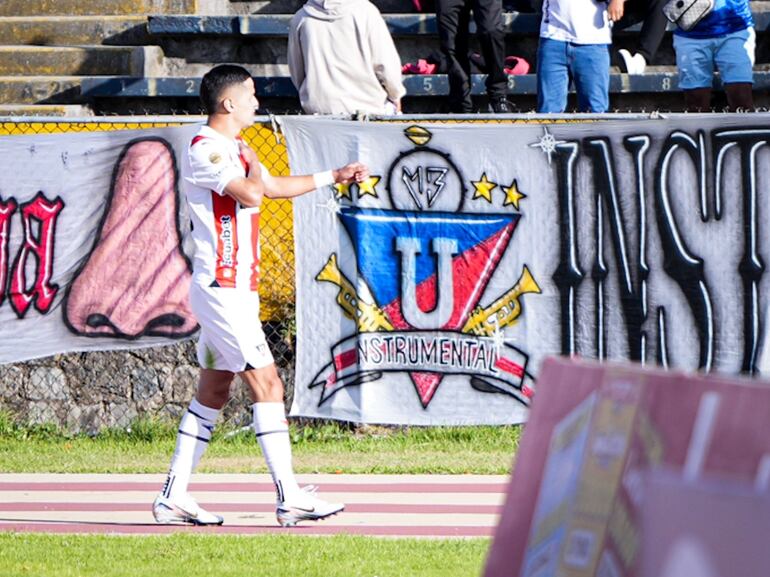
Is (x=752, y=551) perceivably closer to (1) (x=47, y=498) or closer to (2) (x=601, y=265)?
(1) (x=47, y=498)

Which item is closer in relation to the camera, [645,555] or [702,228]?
[645,555]

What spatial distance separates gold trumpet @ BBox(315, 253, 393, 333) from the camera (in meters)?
10.2

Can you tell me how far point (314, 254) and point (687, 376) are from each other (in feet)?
24.1

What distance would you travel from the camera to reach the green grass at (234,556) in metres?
6.38

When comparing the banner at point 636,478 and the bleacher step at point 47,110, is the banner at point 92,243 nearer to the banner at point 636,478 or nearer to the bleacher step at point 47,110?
the bleacher step at point 47,110

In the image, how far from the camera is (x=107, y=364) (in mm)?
10812

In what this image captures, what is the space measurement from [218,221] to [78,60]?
396 inches

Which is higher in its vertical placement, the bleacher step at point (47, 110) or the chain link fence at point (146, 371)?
the bleacher step at point (47, 110)

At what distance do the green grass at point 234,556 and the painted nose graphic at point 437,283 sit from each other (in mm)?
3157

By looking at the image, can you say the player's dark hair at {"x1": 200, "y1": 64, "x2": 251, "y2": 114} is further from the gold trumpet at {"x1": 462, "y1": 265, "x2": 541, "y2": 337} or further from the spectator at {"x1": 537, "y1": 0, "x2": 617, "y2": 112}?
the spectator at {"x1": 537, "y1": 0, "x2": 617, "y2": 112}

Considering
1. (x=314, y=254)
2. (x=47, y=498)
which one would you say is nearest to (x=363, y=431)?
(x=314, y=254)

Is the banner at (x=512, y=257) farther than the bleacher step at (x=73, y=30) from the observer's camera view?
No

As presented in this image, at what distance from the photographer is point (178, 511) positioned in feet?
25.1

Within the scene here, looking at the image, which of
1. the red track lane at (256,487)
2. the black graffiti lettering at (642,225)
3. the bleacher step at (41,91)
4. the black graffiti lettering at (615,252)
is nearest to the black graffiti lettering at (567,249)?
the black graffiti lettering at (615,252)
